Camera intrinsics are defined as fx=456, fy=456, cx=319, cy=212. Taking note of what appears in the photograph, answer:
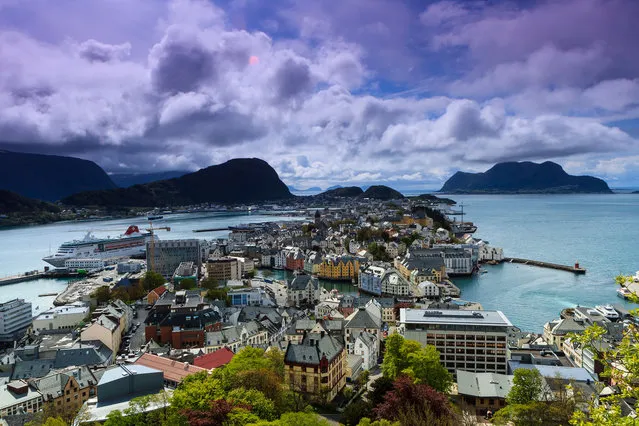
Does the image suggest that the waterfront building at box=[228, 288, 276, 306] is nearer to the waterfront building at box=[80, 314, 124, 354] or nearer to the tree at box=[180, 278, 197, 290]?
the tree at box=[180, 278, 197, 290]

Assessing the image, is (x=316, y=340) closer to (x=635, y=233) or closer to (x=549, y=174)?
(x=635, y=233)

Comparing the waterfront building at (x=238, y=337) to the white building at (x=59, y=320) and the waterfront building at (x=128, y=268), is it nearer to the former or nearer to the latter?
Answer: the white building at (x=59, y=320)

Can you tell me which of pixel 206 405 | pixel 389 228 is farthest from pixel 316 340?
pixel 389 228

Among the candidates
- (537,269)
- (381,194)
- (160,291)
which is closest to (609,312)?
(537,269)

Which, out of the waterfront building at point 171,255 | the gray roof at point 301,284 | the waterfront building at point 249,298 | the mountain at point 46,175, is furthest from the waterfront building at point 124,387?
the mountain at point 46,175

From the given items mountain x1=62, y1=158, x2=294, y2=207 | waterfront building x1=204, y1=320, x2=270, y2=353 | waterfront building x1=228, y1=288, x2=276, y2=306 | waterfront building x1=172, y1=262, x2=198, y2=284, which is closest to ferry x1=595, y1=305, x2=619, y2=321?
waterfront building x1=204, y1=320, x2=270, y2=353
